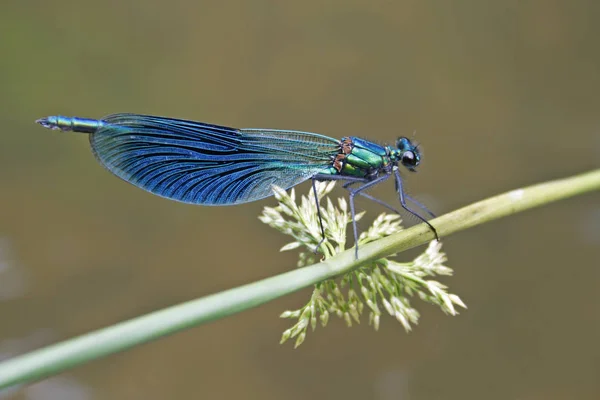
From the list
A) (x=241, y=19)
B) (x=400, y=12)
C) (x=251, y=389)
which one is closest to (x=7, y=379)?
(x=251, y=389)

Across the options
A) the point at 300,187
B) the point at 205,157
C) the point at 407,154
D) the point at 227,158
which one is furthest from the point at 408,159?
the point at 300,187

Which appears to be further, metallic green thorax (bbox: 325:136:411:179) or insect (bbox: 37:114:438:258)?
metallic green thorax (bbox: 325:136:411:179)

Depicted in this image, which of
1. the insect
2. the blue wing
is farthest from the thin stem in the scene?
the blue wing

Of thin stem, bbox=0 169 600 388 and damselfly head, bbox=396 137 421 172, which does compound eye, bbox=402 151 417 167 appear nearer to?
damselfly head, bbox=396 137 421 172

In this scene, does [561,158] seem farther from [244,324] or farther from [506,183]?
[244,324]

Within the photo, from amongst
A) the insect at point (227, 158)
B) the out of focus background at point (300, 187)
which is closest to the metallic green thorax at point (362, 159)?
the insect at point (227, 158)

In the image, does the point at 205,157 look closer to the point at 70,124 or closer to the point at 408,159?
the point at 70,124

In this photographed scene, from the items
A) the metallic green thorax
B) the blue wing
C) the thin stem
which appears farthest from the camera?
the metallic green thorax

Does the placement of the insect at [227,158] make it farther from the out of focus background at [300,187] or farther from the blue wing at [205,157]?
the out of focus background at [300,187]
